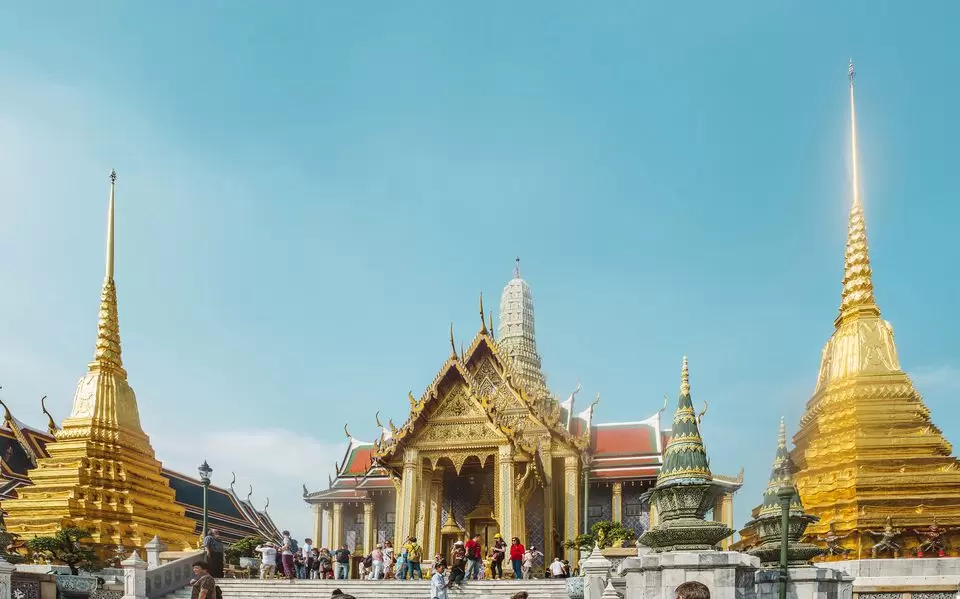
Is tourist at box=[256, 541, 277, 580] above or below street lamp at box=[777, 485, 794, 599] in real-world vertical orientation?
below

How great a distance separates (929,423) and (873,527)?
3.61 metres

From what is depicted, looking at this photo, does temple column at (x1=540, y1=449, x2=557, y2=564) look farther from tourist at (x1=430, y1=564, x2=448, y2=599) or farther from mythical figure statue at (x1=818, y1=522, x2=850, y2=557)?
tourist at (x1=430, y1=564, x2=448, y2=599)

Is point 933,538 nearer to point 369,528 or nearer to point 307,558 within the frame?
point 307,558

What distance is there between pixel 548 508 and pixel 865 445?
9040mm

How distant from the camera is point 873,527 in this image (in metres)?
20.6

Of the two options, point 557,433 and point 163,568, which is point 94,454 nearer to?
point 163,568

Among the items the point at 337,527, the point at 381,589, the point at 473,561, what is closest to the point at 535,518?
the point at 337,527

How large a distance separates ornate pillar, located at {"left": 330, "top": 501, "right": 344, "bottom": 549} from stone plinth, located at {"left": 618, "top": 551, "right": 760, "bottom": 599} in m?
21.9

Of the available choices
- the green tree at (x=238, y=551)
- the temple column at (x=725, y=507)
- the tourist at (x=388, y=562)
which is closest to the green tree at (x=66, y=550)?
the green tree at (x=238, y=551)

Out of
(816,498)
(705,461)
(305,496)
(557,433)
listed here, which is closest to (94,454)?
(305,496)

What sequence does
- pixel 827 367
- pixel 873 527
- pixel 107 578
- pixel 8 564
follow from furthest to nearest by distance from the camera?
pixel 827 367 → pixel 107 578 → pixel 873 527 → pixel 8 564

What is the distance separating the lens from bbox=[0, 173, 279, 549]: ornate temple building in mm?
27172

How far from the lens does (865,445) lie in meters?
22.2

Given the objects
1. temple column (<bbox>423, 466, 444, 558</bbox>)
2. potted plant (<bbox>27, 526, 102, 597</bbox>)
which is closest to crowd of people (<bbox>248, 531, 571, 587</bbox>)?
temple column (<bbox>423, 466, 444, 558</bbox>)
